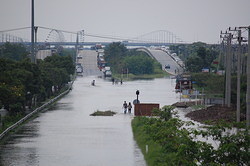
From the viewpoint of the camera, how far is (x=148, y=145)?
27.2 meters

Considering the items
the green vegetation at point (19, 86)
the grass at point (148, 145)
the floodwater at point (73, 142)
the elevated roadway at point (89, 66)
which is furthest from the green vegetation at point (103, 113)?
the elevated roadway at point (89, 66)

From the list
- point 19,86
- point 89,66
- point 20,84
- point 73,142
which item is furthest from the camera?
point 89,66

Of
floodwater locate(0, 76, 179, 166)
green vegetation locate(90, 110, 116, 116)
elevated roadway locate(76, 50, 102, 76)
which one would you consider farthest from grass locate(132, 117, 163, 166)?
elevated roadway locate(76, 50, 102, 76)

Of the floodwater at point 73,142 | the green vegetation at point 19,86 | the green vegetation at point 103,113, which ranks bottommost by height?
the floodwater at point 73,142

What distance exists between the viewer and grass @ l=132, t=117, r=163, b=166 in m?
23.2

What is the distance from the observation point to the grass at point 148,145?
76.2 feet

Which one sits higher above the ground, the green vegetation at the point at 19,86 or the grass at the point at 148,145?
the green vegetation at the point at 19,86

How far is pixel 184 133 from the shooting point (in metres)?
17.9

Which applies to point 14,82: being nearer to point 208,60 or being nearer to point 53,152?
point 53,152

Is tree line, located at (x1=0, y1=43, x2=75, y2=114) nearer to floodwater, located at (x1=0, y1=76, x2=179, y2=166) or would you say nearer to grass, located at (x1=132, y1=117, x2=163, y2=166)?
floodwater, located at (x1=0, y1=76, x2=179, y2=166)

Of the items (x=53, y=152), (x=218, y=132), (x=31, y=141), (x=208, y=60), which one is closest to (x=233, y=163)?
(x=218, y=132)

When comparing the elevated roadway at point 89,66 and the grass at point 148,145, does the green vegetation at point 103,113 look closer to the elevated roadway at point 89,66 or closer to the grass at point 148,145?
the grass at point 148,145

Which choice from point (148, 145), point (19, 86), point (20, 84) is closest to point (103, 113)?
point (20, 84)

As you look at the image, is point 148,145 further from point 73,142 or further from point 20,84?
point 20,84
